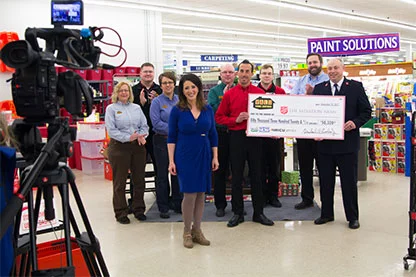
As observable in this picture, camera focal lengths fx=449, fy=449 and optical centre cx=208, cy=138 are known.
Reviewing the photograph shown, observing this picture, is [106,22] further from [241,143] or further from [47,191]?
[47,191]

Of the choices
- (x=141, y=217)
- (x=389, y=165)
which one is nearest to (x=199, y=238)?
(x=141, y=217)

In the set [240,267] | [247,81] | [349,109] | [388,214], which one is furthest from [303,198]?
[240,267]

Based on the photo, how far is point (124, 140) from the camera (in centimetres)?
464

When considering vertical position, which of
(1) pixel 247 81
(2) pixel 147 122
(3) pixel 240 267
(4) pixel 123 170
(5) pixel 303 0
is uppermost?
(5) pixel 303 0

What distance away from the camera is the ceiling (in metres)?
13.0

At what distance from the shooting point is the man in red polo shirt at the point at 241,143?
4.51 m

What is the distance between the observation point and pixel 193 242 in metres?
4.07

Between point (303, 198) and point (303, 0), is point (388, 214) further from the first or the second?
point (303, 0)

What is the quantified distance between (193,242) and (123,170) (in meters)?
1.18

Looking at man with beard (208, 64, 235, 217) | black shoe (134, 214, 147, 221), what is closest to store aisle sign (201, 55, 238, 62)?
man with beard (208, 64, 235, 217)

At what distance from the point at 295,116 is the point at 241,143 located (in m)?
0.66

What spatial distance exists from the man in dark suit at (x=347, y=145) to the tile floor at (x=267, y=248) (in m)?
0.33

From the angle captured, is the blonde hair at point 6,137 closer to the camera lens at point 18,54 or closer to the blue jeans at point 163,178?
the camera lens at point 18,54

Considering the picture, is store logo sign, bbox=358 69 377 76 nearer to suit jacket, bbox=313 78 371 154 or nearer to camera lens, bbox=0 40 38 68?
suit jacket, bbox=313 78 371 154
